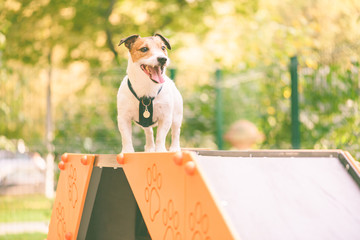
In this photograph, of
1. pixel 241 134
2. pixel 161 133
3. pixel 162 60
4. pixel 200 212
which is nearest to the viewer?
pixel 200 212

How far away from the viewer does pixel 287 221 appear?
2.54m

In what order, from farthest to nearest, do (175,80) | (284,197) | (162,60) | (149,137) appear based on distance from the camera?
(175,80) < (149,137) < (162,60) < (284,197)

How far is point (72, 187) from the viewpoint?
3.84m

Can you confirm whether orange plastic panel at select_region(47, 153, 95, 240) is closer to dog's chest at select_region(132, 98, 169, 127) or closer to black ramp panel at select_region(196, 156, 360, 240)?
dog's chest at select_region(132, 98, 169, 127)

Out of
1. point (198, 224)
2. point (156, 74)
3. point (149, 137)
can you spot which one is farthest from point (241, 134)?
point (198, 224)

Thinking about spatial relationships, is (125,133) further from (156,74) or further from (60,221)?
(60,221)

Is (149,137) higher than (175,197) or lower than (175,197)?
higher

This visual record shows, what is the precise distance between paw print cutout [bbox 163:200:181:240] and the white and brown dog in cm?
91

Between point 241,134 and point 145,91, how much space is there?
16.8ft

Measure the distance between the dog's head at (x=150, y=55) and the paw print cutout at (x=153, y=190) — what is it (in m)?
0.66

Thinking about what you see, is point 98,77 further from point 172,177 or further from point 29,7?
point 172,177

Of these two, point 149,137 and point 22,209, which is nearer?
point 149,137

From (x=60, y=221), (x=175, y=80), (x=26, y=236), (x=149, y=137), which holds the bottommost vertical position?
(x=60, y=221)

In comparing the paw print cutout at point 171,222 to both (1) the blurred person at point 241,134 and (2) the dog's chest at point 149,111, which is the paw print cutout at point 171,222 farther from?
(1) the blurred person at point 241,134
